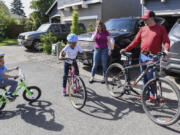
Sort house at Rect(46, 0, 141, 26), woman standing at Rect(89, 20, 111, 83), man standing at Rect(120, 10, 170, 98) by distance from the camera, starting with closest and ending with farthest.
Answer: man standing at Rect(120, 10, 170, 98)
woman standing at Rect(89, 20, 111, 83)
house at Rect(46, 0, 141, 26)

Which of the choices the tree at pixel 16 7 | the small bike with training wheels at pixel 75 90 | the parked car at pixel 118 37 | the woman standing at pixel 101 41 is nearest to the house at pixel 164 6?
the parked car at pixel 118 37

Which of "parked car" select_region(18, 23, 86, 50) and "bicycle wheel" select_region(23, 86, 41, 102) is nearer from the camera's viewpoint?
"bicycle wheel" select_region(23, 86, 41, 102)

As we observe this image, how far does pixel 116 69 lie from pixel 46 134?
228cm

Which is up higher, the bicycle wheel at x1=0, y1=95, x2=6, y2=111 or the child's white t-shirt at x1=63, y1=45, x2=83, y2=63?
the child's white t-shirt at x1=63, y1=45, x2=83, y2=63

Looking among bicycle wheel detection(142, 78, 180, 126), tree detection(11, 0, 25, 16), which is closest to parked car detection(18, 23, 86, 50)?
bicycle wheel detection(142, 78, 180, 126)

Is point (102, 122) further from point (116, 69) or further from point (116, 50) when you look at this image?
point (116, 50)

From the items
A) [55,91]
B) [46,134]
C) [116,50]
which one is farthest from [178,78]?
[46,134]

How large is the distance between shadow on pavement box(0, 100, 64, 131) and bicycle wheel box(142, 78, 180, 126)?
5.58ft

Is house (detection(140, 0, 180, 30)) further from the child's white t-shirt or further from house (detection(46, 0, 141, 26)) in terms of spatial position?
the child's white t-shirt

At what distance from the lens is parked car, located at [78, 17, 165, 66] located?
19.2 feet

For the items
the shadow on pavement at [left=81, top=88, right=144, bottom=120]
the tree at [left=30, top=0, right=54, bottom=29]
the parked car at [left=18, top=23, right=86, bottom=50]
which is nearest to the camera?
the shadow on pavement at [left=81, top=88, right=144, bottom=120]

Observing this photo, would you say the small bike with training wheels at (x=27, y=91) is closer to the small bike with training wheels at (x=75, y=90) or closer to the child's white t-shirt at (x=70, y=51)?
the small bike with training wheels at (x=75, y=90)

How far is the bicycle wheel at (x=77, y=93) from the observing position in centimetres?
374

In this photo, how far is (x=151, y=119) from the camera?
10.5 ft
